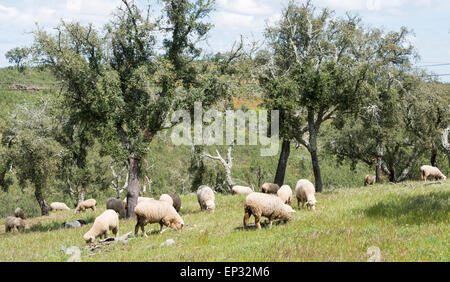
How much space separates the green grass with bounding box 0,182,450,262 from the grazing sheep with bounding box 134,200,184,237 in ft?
1.54

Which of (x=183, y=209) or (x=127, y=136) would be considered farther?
(x=183, y=209)

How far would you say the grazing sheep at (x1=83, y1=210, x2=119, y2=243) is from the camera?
15.5 meters

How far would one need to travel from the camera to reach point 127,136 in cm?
2192

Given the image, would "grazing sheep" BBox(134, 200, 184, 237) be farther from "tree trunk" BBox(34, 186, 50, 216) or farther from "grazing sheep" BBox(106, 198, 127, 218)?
"tree trunk" BBox(34, 186, 50, 216)

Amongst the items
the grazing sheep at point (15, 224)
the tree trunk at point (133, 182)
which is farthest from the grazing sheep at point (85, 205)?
the tree trunk at point (133, 182)

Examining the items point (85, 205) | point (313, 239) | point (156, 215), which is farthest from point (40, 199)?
point (313, 239)

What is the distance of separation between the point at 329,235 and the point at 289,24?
19394 millimetres

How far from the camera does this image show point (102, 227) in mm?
15977

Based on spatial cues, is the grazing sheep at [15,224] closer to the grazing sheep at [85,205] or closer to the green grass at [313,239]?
the grazing sheep at [85,205]

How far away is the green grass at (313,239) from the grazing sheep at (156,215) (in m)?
0.47

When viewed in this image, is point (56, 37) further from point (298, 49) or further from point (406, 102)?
point (406, 102)

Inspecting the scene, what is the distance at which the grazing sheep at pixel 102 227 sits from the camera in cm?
1551

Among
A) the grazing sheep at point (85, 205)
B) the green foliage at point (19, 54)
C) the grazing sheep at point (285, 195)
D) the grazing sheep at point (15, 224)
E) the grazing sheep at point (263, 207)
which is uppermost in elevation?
the green foliage at point (19, 54)

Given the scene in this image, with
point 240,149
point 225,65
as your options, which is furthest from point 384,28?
point 240,149
